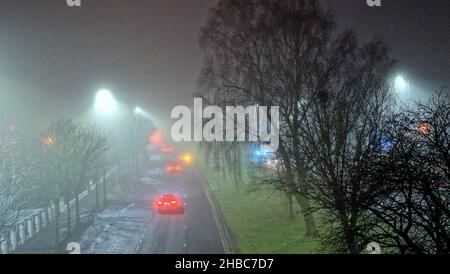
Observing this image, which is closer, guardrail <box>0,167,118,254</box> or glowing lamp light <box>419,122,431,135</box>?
glowing lamp light <box>419,122,431,135</box>

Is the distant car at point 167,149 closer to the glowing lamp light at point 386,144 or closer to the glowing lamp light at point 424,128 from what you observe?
the glowing lamp light at point 386,144

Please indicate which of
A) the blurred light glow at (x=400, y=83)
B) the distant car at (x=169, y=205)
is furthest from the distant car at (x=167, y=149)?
the blurred light glow at (x=400, y=83)

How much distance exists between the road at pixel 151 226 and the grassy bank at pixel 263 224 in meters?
0.85

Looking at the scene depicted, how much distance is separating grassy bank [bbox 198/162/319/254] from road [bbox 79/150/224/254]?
852mm

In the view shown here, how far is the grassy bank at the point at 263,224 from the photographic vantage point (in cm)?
1352

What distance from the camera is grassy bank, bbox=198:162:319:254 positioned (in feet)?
44.3

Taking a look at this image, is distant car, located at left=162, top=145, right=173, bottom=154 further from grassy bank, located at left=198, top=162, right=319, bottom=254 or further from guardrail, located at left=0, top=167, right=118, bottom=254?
guardrail, located at left=0, top=167, right=118, bottom=254

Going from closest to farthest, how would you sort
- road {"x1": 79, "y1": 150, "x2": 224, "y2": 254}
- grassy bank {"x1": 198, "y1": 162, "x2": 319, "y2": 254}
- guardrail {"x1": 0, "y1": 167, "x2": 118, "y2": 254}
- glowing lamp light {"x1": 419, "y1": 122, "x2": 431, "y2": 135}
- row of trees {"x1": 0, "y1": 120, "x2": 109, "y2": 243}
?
glowing lamp light {"x1": 419, "y1": 122, "x2": 431, "y2": 135} < grassy bank {"x1": 198, "y1": 162, "x2": 319, "y2": 254} < road {"x1": 79, "y1": 150, "x2": 224, "y2": 254} < guardrail {"x1": 0, "y1": 167, "x2": 118, "y2": 254} < row of trees {"x1": 0, "y1": 120, "x2": 109, "y2": 243}

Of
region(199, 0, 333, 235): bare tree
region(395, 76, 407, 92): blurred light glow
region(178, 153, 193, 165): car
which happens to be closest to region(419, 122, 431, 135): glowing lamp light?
region(199, 0, 333, 235): bare tree

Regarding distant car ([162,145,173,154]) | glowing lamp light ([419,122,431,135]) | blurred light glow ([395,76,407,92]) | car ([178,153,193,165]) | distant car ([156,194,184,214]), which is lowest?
distant car ([156,194,184,214])

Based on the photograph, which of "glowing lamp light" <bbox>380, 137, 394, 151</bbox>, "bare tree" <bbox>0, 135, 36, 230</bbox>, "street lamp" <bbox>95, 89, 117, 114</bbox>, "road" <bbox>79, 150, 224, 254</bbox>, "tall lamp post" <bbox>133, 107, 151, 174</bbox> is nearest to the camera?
"glowing lamp light" <bbox>380, 137, 394, 151</bbox>

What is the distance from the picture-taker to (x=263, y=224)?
16859 mm

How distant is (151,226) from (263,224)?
4600mm
